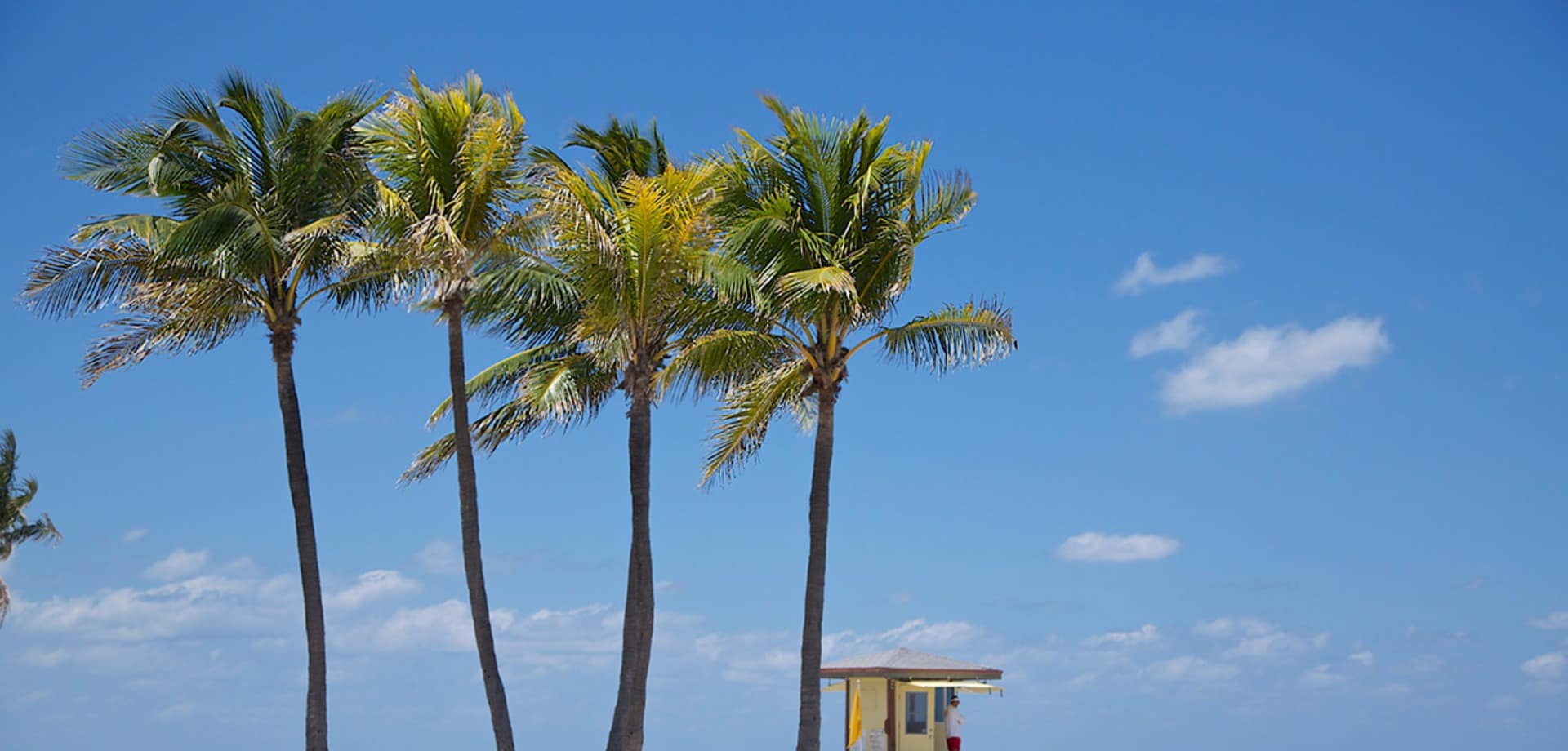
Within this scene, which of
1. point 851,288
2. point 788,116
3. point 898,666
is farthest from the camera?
point 898,666

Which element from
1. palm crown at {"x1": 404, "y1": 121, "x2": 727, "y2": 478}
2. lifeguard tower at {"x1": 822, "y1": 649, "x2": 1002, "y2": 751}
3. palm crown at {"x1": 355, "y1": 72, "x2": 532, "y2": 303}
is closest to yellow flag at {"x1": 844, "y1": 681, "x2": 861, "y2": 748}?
lifeguard tower at {"x1": 822, "y1": 649, "x2": 1002, "y2": 751}

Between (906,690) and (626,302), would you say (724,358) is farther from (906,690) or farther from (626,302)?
(906,690)

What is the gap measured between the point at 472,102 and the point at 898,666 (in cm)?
1024

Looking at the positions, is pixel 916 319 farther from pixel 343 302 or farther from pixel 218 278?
pixel 218 278

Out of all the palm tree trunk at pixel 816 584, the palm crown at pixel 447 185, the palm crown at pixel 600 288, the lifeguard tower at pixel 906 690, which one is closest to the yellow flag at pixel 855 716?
the lifeguard tower at pixel 906 690

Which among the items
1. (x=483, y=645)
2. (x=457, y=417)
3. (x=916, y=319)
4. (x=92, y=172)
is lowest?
(x=483, y=645)

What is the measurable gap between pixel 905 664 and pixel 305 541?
29.1ft

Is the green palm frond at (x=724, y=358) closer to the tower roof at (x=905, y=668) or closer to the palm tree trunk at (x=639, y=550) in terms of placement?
the palm tree trunk at (x=639, y=550)

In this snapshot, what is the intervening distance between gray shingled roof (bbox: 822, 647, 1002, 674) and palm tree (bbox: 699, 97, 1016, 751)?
3.15 meters

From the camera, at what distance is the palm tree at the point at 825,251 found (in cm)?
2014

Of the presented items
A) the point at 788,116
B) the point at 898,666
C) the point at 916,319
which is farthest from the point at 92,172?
the point at 898,666

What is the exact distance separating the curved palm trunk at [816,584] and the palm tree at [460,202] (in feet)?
12.5

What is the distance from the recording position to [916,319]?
2069cm

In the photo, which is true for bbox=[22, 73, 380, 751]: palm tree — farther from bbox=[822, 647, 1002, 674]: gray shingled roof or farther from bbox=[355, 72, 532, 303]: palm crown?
bbox=[822, 647, 1002, 674]: gray shingled roof
